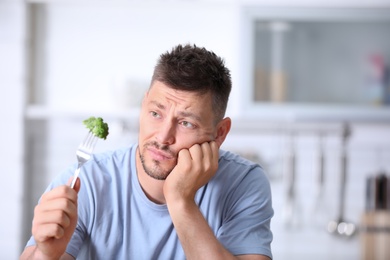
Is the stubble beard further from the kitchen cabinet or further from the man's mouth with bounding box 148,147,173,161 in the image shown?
the kitchen cabinet

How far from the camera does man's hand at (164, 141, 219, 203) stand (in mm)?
1830

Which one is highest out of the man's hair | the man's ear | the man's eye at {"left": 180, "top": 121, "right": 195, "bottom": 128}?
the man's hair

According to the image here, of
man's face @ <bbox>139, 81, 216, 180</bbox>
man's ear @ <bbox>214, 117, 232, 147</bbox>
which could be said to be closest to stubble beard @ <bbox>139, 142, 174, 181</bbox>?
man's face @ <bbox>139, 81, 216, 180</bbox>

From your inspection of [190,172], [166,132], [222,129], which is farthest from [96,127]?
[222,129]

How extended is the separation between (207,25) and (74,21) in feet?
2.50

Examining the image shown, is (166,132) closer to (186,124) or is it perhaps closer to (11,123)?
(186,124)

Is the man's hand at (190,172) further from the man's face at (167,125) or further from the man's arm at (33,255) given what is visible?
the man's arm at (33,255)

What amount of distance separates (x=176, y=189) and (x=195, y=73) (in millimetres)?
328

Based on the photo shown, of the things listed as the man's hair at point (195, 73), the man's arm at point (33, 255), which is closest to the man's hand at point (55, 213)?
the man's arm at point (33, 255)

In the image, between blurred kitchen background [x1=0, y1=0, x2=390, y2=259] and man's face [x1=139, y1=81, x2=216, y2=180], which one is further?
blurred kitchen background [x1=0, y1=0, x2=390, y2=259]

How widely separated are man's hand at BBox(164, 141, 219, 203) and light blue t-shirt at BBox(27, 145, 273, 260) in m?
0.12

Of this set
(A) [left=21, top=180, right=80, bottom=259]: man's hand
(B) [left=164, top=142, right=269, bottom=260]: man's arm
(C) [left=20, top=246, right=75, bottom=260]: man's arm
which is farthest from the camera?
(B) [left=164, top=142, right=269, bottom=260]: man's arm

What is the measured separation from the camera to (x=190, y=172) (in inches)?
72.5

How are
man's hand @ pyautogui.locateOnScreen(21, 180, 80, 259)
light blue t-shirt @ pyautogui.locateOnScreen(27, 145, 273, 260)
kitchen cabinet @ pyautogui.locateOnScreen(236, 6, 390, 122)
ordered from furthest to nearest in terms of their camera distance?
1. kitchen cabinet @ pyautogui.locateOnScreen(236, 6, 390, 122)
2. light blue t-shirt @ pyautogui.locateOnScreen(27, 145, 273, 260)
3. man's hand @ pyautogui.locateOnScreen(21, 180, 80, 259)
